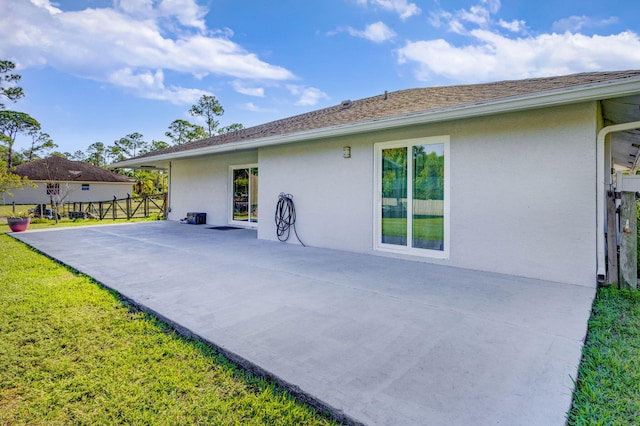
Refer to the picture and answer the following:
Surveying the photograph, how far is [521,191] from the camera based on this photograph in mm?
4879

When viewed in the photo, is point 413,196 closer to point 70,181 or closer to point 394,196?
point 394,196

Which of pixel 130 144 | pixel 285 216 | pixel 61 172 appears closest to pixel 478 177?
pixel 285 216

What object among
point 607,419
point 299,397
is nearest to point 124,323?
point 299,397

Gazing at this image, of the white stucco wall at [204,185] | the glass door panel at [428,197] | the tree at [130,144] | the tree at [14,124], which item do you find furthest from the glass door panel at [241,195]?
the tree at [130,144]

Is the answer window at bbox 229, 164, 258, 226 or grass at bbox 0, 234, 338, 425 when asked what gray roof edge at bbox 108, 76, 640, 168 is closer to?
window at bbox 229, 164, 258, 226

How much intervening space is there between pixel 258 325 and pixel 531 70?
14.0 m

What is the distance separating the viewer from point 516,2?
9.20m

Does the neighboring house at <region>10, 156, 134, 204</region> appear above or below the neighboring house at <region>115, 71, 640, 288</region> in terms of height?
above

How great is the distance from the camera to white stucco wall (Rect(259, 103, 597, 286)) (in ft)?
14.6

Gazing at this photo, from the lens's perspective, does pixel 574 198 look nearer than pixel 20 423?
No

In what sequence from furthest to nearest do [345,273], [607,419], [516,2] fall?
Result: [516,2]
[345,273]
[607,419]

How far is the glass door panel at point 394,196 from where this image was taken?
6.16m

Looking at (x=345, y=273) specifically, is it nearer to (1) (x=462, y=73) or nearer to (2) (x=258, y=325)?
(2) (x=258, y=325)

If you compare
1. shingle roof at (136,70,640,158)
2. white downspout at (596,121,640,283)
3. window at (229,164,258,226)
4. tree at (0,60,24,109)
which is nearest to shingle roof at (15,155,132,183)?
tree at (0,60,24,109)
